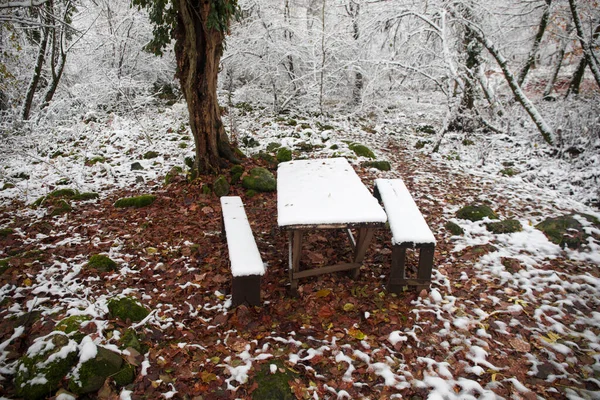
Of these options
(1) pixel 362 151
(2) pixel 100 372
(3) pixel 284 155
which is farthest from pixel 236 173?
(2) pixel 100 372

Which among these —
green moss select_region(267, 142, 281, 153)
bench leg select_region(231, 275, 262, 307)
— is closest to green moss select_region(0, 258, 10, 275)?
bench leg select_region(231, 275, 262, 307)

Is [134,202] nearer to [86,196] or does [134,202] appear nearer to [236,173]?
[86,196]

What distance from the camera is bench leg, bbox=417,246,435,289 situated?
11.4ft

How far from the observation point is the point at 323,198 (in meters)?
3.60

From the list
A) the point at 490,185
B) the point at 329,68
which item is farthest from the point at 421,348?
the point at 329,68

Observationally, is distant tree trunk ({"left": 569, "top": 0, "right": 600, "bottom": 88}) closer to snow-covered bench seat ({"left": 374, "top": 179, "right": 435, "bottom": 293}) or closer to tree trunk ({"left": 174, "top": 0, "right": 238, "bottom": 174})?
snow-covered bench seat ({"left": 374, "top": 179, "right": 435, "bottom": 293})

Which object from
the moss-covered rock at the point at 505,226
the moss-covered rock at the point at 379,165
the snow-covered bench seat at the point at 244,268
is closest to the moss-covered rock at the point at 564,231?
the moss-covered rock at the point at 505,226

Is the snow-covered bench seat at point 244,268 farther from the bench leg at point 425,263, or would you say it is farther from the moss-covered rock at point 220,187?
the moss-covered rock at point 220,187

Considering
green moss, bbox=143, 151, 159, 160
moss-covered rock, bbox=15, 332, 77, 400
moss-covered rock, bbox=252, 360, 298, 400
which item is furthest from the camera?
green moss, bbox=143, 151, 159, 160

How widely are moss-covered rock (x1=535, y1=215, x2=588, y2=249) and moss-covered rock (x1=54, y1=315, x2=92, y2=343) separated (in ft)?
17.5

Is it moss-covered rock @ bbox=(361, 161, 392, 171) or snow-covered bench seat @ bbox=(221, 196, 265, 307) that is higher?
moss-covered rock @ bbox=(361, 161, 392, 171)

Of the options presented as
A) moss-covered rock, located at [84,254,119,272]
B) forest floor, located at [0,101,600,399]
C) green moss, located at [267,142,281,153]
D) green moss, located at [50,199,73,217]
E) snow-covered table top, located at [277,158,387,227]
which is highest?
snow-covered table top, located at [277,158,387,227]

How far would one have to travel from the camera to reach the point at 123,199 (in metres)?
5.59

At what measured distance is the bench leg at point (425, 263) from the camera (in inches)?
136
